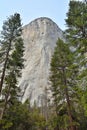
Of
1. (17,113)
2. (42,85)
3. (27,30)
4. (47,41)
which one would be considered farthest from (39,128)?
(27,30)

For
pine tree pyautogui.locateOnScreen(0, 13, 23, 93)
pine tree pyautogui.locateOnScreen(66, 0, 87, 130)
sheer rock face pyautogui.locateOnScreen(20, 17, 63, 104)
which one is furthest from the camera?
sheer rock face pyautogui.locateOnScreen(20, 17, 63, 104)

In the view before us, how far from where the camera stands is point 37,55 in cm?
12438

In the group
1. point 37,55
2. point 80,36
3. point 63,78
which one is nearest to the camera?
point 80,36

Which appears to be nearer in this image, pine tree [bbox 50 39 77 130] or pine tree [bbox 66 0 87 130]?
pine tree [bbox 66 0 87 130]

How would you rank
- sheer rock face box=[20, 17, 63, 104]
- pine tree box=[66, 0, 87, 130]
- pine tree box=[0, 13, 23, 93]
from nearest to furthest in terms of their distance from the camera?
1. pine tree box=[66, 0, 87, 130]
2. pine tree box=[0, 13, 23, 93]
3. sheer rock face box=[20, 17, 63, 104]

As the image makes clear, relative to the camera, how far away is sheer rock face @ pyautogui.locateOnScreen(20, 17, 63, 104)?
10088 centimetres

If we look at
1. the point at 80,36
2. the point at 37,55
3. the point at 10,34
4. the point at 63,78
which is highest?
the point at 37,55

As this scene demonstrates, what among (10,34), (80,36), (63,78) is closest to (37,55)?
(10,34)

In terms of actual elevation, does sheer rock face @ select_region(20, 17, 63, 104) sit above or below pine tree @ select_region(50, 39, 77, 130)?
above

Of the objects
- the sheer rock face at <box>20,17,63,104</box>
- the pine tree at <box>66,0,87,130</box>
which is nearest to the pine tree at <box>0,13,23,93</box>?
the pine tree at <box>66,0,87,130</box>

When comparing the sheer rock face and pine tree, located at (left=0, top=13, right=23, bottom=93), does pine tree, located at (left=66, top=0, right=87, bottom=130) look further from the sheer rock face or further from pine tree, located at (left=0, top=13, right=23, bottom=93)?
the sheer rock face

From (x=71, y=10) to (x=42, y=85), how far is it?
8311cm

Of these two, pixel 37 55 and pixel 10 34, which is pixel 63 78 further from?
pixel 37 55

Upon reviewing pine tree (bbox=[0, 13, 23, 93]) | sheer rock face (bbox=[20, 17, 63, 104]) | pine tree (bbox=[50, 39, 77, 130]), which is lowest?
pine tree (bbox=[50, 39, 77, 130])
